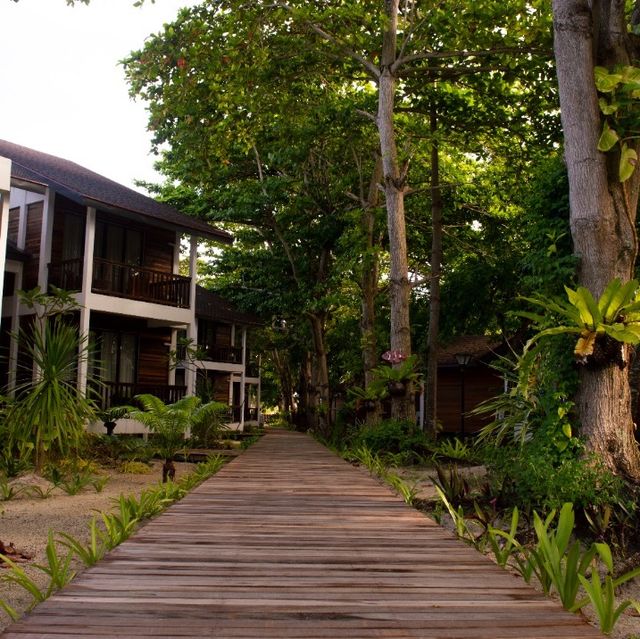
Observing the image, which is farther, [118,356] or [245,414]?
[245,414]

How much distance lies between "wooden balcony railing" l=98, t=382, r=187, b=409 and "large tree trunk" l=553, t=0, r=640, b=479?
12.3 meters

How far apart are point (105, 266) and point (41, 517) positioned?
10.6 m

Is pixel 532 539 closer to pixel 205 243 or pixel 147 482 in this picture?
pixel 147 482

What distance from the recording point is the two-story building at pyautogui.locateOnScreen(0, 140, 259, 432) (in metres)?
16.1

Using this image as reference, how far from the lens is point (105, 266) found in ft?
58.5

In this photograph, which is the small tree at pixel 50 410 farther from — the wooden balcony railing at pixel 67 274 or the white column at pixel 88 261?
the wooden balcony railing at pixel 67 274

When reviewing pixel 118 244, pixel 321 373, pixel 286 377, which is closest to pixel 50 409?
pixel 118 244

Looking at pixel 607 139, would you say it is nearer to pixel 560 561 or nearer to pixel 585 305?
pixel 585 305

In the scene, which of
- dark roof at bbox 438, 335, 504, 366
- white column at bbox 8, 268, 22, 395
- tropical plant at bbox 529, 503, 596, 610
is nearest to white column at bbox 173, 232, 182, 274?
white column at bbox 8, 268, 22, 395

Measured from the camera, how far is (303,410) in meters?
38.4

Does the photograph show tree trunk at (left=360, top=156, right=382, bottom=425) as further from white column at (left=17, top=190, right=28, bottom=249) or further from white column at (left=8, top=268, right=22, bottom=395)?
white column at (left=17, top=190, right=28, bottom=249)

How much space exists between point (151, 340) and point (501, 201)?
11.0 metres

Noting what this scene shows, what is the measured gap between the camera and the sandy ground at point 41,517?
17.5 ft

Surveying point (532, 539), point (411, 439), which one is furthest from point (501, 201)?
point (532, 539)
